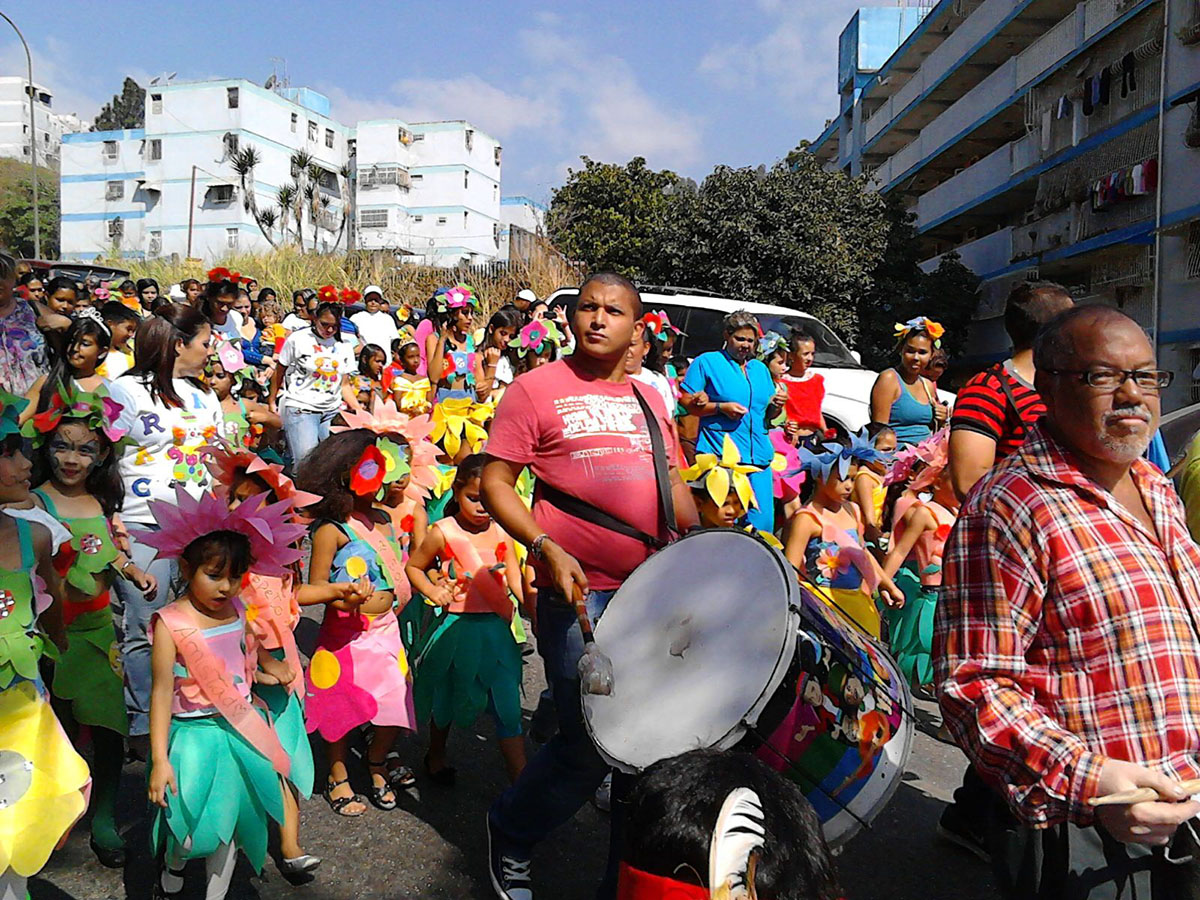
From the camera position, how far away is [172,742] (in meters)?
3.27

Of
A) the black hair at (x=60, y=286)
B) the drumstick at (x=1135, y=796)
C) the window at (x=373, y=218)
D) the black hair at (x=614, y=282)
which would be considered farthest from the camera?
the window at (x=373, y=218)

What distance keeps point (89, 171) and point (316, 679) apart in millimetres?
69214

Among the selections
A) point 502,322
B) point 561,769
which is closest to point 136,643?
point 561,769

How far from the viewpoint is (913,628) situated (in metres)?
5.28

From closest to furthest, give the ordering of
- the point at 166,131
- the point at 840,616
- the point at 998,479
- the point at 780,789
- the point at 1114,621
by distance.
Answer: the point at 780,789
the point at 1114,621
the point at 998,479
the point at 840,616
the point at 166,131

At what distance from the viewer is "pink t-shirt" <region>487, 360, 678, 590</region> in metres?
3.22

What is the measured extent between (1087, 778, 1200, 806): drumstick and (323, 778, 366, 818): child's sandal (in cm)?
295

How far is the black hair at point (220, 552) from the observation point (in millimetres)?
3355

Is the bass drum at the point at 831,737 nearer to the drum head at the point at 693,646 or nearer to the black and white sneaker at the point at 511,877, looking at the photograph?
the drum head at the point at 693,646

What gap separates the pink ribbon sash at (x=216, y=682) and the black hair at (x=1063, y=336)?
2469mm

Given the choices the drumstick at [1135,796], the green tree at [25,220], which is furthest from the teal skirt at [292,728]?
the green tree at [25,220]

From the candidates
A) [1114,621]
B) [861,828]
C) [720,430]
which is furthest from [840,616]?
[720,430]

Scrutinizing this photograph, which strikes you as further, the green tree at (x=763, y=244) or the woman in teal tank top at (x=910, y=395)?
the green tree at (x=763, y=244)

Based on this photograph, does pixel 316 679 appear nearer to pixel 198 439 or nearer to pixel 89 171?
pixel 198 439
